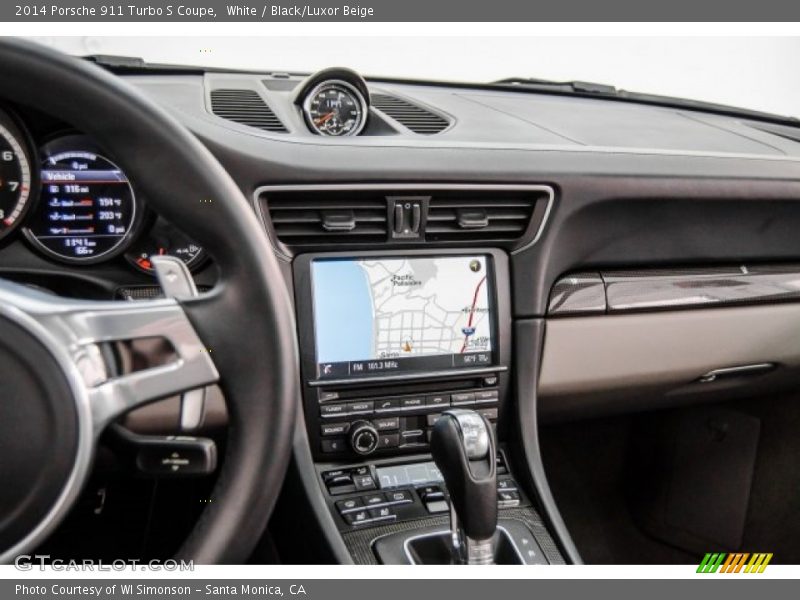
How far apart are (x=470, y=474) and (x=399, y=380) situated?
30 cm

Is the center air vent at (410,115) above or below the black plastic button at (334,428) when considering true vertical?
above

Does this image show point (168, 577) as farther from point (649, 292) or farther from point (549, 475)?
point (549, 475)

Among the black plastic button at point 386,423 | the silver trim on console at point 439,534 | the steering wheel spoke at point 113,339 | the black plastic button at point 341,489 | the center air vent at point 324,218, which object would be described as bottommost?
the silver trim on console at point 439,534

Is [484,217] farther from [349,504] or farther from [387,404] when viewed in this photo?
[349,504]

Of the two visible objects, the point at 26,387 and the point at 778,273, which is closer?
the point at 26,387

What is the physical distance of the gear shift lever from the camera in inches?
44.9

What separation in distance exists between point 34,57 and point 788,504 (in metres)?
1.94

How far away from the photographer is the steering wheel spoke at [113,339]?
827mm

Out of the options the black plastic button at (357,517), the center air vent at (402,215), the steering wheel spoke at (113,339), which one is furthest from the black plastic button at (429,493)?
the steering wheel spoke at (113,339)

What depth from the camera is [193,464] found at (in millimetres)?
869

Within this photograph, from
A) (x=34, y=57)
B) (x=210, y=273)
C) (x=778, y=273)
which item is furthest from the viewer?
(x=778, y=273)

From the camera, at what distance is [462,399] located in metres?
1.47

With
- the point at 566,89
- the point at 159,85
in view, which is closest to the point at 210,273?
the point at 159,85

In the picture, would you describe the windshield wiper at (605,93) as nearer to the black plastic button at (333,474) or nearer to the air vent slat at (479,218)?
the air vent slat at (479,218)
